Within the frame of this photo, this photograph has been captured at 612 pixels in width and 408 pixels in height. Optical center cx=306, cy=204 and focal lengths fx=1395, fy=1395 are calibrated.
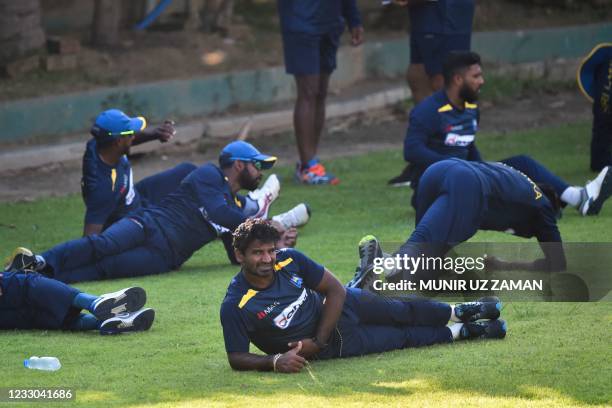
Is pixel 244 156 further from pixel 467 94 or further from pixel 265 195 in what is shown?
pixel 467 94

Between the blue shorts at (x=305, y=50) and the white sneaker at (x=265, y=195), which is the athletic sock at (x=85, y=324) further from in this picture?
the blue shorts at (x=305, y=50)

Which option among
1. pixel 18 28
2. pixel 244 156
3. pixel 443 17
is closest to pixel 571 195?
pixel 244 156

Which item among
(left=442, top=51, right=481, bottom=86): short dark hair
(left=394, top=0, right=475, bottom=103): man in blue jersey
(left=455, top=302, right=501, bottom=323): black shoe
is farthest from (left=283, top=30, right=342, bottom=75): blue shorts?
(left=455, top=302, right=501, bottom=323): black shoe

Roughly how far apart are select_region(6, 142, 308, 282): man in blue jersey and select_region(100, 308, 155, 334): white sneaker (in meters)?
1.66

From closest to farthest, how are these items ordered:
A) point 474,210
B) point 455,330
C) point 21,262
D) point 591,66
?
point 455,330 < point 474,210 < point 21,262 < point 591,66

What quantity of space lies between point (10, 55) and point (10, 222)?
4.02m

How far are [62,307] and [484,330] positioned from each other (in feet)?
7.69

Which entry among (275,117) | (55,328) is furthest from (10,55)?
(55,328)

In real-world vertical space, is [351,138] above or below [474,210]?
below

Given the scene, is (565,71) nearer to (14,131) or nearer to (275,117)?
(275,117)

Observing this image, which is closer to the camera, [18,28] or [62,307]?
[62,307]

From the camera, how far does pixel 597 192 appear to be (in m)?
10.4

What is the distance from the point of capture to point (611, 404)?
5.83 meters

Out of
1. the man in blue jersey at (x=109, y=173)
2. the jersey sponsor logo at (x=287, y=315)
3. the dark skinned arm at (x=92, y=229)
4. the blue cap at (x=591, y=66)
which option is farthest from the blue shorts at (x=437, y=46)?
the jersey sponsor logo at (x=287, y=315)
